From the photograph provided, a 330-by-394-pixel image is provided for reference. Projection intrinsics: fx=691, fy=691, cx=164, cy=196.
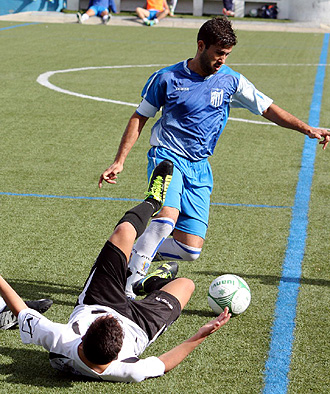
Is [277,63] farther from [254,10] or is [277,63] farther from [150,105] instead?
[254,10]

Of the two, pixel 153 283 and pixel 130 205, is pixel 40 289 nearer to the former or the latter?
pixel 153 283

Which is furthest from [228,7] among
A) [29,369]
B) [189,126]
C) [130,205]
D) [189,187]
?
[29,369]

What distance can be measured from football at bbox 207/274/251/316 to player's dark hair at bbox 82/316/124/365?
1.28 meters

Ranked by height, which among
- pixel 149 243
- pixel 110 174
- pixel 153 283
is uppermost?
pixel 110 174

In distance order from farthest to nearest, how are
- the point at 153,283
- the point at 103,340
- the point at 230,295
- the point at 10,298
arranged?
the point at 153,283
the point at 230,295
the point at 10,298
the point at 103,340

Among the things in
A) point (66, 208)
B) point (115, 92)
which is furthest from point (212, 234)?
point (115, 92)

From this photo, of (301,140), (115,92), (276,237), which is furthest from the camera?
(115,92)

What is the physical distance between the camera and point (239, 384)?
386 centimetres

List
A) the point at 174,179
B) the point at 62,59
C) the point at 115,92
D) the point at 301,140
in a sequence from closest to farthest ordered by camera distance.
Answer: the point at 174,179 < the point at 301,140 < the point at 115,92 < the point at 62,59

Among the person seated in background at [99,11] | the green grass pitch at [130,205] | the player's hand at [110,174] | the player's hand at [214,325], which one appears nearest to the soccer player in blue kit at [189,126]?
the player's hand at [110,174]

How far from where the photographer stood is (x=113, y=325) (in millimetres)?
3543

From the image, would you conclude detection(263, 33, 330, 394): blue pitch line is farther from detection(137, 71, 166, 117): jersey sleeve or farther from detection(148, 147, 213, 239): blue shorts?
detection(137, 71, 166, 117): jersey sleeve

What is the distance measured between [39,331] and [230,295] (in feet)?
4.75

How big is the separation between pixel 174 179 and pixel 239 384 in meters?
1.58
